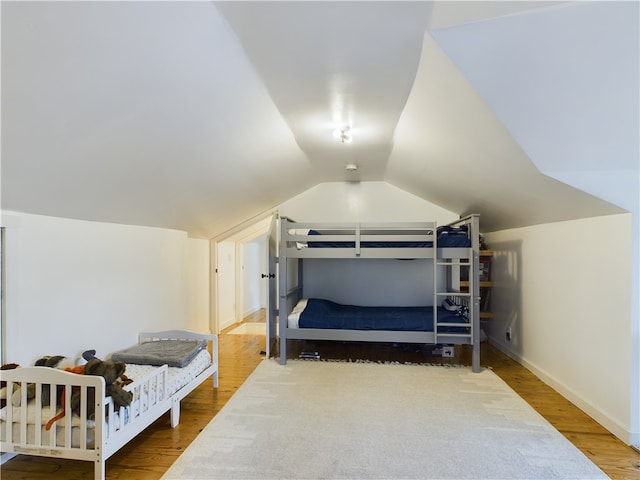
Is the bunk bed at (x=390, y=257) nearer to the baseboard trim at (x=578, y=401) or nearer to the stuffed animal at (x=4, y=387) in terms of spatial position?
the baseboard trim at (x=578, y=401)

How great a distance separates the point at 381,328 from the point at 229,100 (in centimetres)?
272

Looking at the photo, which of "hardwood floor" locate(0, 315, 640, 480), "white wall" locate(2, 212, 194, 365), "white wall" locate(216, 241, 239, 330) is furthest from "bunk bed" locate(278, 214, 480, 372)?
"white wall" locate(216, 241, 239, 330)

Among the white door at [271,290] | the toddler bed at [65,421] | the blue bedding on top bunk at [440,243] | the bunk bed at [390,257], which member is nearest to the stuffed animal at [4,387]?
the toddler bed at [65,421]

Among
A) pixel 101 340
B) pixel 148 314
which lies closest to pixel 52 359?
pixel 101 340

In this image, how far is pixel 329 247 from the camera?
12.8ft

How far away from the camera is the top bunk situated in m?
3.65

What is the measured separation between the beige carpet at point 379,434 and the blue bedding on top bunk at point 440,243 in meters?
1.34

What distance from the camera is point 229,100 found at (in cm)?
212

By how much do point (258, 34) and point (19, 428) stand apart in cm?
241

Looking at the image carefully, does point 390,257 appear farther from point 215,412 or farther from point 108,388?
point 108,388

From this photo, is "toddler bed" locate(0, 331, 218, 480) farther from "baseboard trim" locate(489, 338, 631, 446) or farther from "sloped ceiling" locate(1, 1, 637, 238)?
"baseboard trim" locate(489, 338, 631, 446)

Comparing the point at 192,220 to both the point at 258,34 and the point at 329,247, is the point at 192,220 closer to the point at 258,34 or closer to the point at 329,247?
the point at 329,247

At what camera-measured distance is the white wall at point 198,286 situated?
452 centimetres

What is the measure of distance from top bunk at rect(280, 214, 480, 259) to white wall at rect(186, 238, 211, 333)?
58.5 inches
